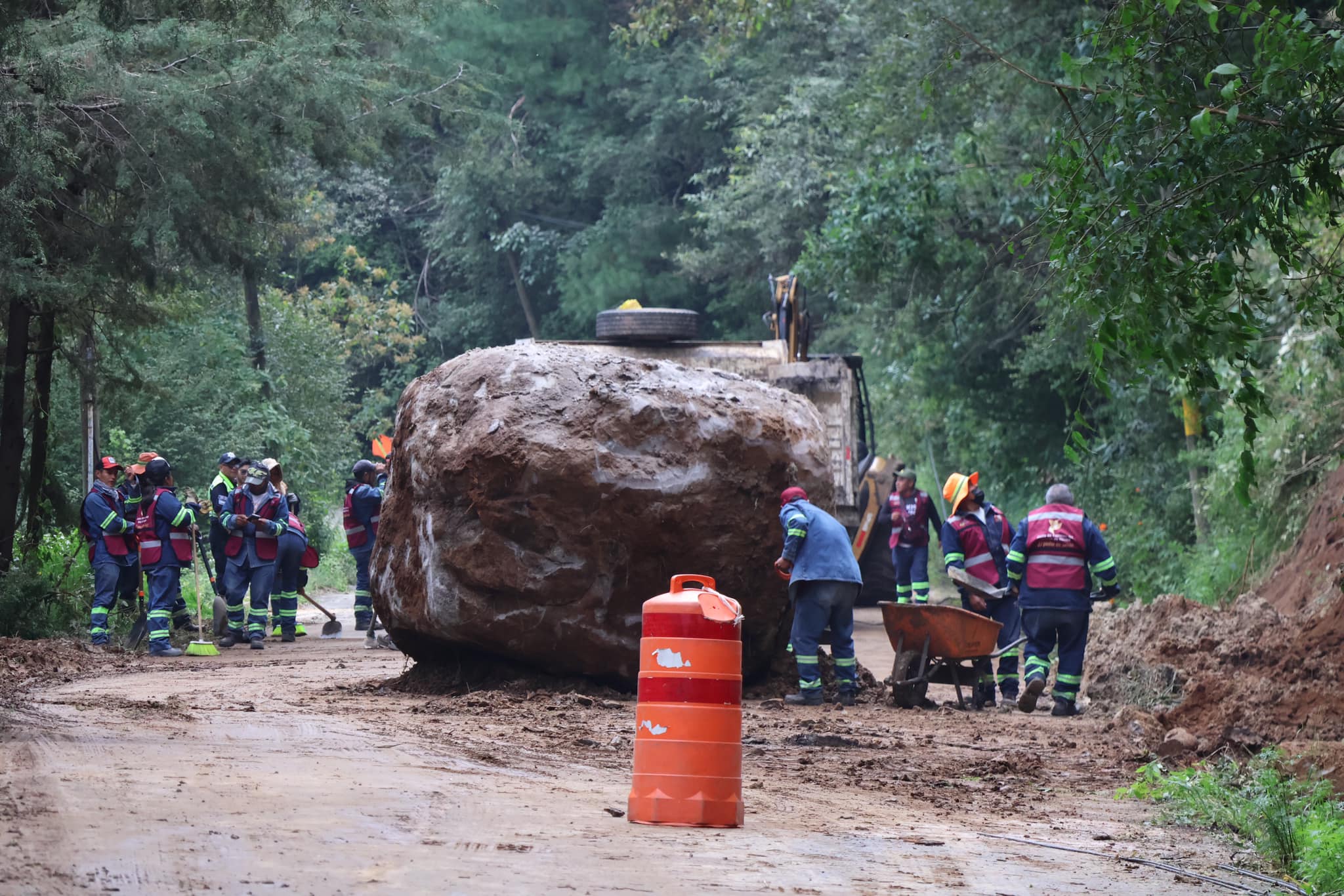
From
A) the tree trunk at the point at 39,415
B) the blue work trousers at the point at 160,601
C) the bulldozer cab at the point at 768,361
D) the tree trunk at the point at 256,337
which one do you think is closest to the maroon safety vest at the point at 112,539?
the blue work trousers at the point at 160,601

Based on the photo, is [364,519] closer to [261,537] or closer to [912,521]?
[261,537]

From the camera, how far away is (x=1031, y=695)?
11.9 metres

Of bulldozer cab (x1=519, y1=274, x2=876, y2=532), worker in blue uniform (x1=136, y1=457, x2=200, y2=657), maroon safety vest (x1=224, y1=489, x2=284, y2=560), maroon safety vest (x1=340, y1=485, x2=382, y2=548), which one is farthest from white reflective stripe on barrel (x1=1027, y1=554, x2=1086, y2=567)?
maroon safety vest (x1=224, y1=489, x2=284, y2=560)

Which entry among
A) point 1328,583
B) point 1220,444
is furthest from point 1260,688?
point 1220,444

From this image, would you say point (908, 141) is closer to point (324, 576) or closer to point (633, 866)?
point (324, 576)

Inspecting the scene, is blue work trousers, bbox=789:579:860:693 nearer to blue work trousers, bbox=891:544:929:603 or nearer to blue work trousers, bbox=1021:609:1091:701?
blue work trousers, bbox=1021:609:1091:701

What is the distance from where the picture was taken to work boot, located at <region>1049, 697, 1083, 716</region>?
12.1m

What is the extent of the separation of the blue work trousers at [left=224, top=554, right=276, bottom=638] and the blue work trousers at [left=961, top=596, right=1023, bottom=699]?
23.0 feet

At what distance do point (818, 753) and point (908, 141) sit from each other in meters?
13.1

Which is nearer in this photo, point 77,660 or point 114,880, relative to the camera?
point 114,880

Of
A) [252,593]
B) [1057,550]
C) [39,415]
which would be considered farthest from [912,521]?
[39,415]

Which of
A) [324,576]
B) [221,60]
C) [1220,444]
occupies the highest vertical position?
[221,60]

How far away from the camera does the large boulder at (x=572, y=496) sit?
33.2 ft

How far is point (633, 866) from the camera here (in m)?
5.53
